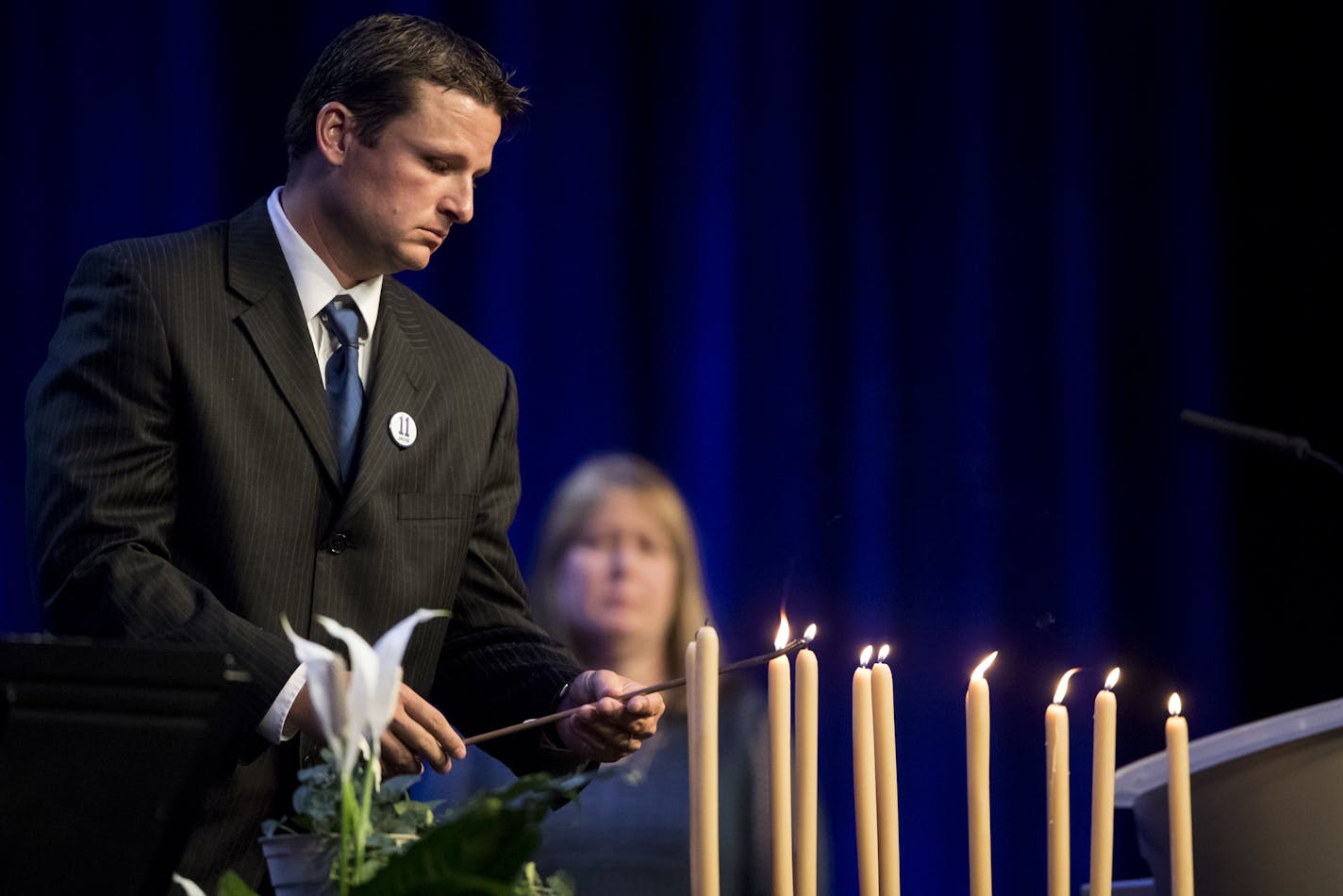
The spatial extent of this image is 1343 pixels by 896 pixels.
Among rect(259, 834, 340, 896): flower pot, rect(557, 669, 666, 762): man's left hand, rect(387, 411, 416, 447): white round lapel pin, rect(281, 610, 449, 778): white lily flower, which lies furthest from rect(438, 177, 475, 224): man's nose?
rect(281, 610, 449, 778): white lily flower

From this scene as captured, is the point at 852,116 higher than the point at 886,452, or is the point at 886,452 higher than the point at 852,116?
the point at 852,116

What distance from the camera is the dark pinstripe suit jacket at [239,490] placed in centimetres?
147

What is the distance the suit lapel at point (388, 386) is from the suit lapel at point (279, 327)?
0.10ft

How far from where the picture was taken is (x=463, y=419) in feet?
5.74

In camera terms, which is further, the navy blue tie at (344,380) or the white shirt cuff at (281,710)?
the navy blue tie at (344,380)

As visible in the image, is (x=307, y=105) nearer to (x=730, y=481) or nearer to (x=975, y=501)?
(x=730, y=481)

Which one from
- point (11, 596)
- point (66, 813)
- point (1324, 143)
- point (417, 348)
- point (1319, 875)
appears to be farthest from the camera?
point (1324, 143)

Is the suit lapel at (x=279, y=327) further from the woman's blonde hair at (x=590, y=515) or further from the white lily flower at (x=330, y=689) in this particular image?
the woman's blonde hair at (x=590, y=515)

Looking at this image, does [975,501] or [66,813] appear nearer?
A: [66,813]

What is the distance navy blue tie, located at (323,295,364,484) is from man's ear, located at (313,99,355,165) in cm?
18

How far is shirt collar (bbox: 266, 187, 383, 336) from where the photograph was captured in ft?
5.50

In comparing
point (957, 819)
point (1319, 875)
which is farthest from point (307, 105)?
point (957, 819)

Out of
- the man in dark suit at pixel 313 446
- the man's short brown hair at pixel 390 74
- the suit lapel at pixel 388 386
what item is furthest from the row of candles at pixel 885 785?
the man's short brown hair at pixel 390 74

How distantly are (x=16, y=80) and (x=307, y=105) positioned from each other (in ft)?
3.69
